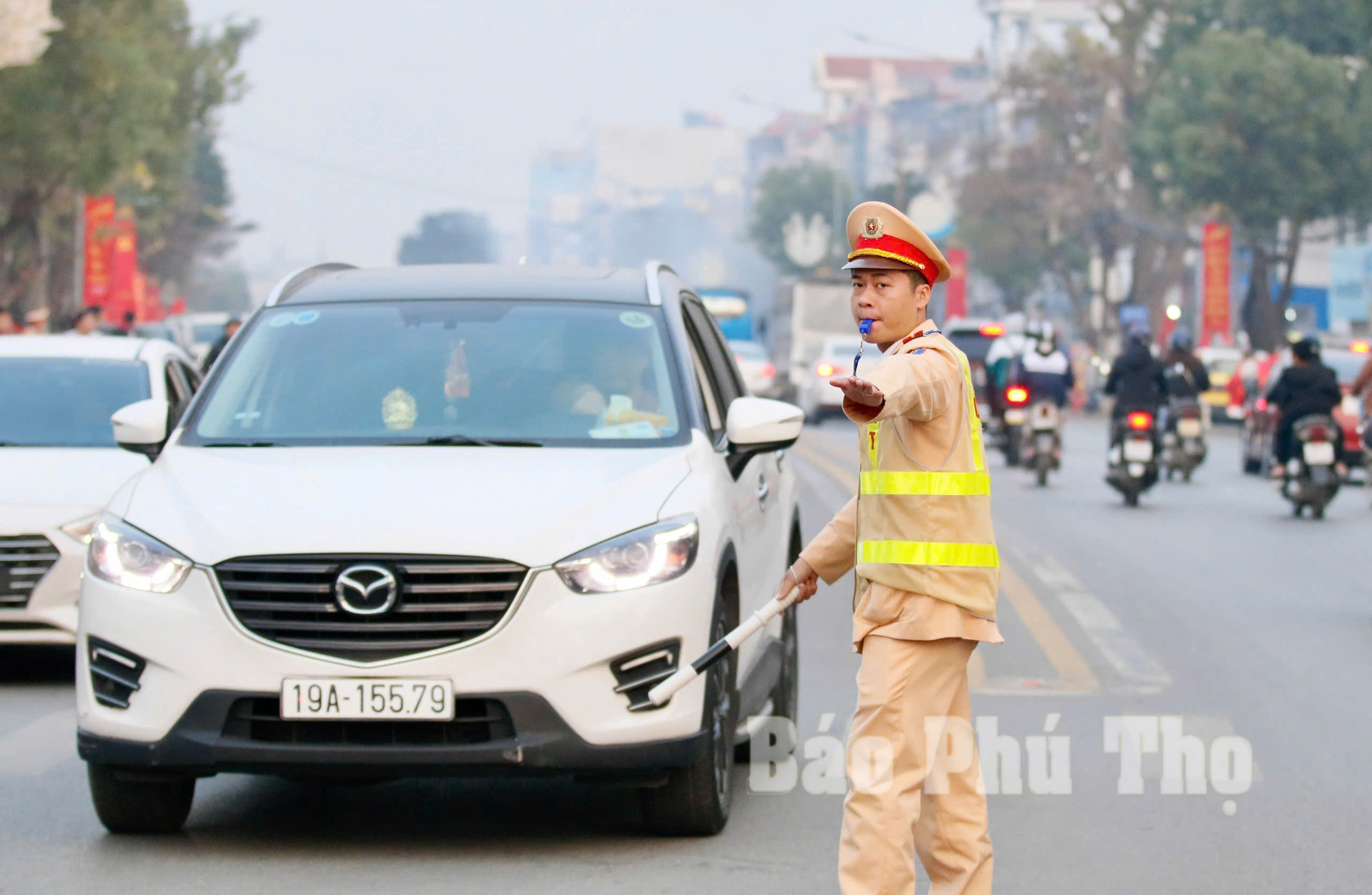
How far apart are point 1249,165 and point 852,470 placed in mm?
36212

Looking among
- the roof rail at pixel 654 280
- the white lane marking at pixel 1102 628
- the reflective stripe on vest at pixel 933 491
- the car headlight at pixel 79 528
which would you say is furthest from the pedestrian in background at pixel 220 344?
the reflective stripe on vest at pixel 933 491

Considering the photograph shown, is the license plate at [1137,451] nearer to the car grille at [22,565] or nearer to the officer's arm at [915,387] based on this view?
the car grille at [22,565]

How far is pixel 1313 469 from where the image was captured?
19969 millimetres

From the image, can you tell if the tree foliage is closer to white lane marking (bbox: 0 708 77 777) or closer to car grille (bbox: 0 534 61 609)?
car grille (bbox: 0 534 61 609)

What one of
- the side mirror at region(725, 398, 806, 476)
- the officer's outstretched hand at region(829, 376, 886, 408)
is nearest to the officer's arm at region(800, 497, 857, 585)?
the officer's outstretched hand at region(829, 376, 886, 408)

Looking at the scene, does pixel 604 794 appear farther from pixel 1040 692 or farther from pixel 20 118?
pixel 20 118

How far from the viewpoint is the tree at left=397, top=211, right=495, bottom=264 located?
188 m

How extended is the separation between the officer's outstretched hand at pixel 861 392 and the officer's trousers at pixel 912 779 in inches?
26.2

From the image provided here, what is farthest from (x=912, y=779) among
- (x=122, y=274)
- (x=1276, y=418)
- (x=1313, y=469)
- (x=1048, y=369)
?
(x=122, y=274)

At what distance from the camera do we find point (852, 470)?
86.3ft

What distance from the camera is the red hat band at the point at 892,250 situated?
16.6ft

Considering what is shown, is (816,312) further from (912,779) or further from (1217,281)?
(912,779)

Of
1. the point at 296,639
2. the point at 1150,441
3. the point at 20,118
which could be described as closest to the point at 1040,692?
the point at 296,639

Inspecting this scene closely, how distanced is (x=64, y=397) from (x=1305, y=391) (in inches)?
495
